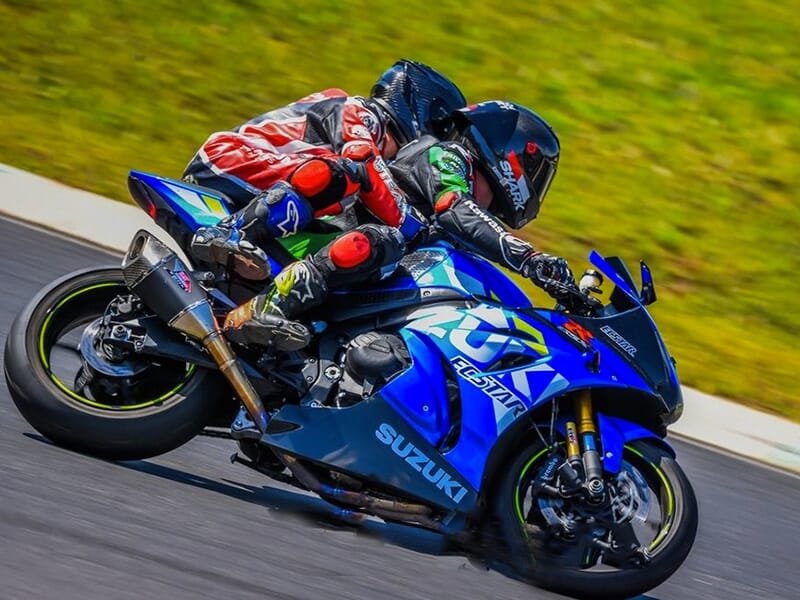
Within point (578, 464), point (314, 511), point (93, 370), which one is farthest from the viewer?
point (314, 511)

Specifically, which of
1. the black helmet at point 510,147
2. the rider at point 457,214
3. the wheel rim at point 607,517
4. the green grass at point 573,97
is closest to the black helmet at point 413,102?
the rider at point 457,214

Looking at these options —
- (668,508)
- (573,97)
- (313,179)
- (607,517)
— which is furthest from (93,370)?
(573,97)

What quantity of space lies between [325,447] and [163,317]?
740mm

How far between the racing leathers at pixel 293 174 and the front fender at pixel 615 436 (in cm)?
101

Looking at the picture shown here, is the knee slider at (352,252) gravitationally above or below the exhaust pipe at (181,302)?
above

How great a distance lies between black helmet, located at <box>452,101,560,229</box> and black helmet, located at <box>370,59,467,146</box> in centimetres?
28

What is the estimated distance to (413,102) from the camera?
5348 millimetres

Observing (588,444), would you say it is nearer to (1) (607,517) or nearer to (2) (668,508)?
(1) (607,517)

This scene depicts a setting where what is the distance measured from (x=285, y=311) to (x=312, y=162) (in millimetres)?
535

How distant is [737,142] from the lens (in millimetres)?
10984

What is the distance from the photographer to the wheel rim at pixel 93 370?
4.75m

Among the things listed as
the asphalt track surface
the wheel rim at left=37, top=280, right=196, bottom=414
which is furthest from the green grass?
the wheel rim at left=37, top=280, right=196, bottom=414

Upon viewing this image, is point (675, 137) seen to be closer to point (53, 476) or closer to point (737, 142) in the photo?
point (737, 142)

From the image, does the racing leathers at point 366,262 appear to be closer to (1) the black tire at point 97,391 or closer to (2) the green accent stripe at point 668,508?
(1) the black tire at point 97,391
